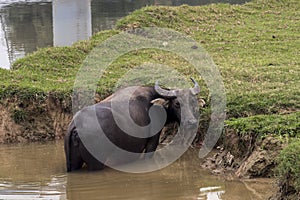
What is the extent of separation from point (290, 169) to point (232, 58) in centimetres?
530

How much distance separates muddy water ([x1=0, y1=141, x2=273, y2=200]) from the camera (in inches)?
259

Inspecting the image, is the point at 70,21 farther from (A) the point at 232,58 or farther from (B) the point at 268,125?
(B) the point at 268,125

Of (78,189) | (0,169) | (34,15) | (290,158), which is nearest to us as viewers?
(290,158)

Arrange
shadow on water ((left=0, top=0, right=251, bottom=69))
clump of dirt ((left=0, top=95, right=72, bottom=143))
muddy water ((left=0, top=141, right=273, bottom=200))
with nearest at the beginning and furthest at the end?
muddy water ((left=0, top=141, right=273, bottom=200)) < clump of dirt ((left=0, top=95, right=72, bottom=143)) < shadow on water ((left=0, top=0, right=251, bottom=69))

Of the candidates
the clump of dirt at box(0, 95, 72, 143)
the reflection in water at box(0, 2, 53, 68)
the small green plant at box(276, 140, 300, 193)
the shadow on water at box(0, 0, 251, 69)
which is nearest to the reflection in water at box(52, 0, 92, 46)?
the shadow on water at box(0, 0, 251, 69)

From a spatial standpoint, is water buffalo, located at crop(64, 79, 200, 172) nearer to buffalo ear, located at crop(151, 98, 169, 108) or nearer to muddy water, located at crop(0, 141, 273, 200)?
buffalo ear, located at crop(151, 98, 169, 108)

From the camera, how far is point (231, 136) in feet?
23.7

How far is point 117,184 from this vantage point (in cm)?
700

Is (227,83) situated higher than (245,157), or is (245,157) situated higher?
(227,83)

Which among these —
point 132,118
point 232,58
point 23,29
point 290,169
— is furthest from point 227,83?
point 23,29

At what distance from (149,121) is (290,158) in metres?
2.62

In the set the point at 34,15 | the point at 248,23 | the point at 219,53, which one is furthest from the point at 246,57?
the point at 34,15

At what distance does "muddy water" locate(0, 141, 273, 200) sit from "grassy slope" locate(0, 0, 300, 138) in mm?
764

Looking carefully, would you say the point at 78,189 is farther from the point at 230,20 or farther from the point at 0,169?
the point at 230,20
